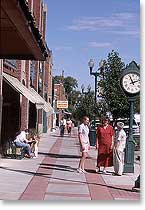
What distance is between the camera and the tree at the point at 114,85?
80.7ft

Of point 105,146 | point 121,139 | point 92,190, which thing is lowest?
point 92,190

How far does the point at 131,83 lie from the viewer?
16.7 m

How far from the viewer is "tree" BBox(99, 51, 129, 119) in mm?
24609

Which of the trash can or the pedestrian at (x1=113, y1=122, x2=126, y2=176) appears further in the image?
the trash can

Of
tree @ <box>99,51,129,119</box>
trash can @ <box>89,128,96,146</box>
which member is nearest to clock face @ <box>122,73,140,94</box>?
tree @ <box>99,51,129,119</box>

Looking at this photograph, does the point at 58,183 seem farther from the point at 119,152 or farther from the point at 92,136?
the point at 92,136

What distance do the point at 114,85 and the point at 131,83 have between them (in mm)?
7848

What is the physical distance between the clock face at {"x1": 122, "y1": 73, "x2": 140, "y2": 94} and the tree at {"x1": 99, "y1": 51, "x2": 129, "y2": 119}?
295 inches

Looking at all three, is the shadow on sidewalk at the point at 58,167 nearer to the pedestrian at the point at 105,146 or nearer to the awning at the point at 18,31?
the pedestrian at the point at 105,146

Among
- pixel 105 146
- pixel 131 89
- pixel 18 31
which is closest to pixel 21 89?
pixel 131 89

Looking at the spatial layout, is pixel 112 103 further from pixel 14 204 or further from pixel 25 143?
pixel 14 204

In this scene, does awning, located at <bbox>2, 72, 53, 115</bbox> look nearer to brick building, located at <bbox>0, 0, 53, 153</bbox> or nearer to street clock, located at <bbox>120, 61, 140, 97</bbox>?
brick building, located at <bbox>0, 0, 53, 153</bbox>

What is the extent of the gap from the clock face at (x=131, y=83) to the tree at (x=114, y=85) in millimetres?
7501

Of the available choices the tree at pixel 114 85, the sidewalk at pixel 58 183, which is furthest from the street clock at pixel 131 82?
the tree at pixel 114 85
